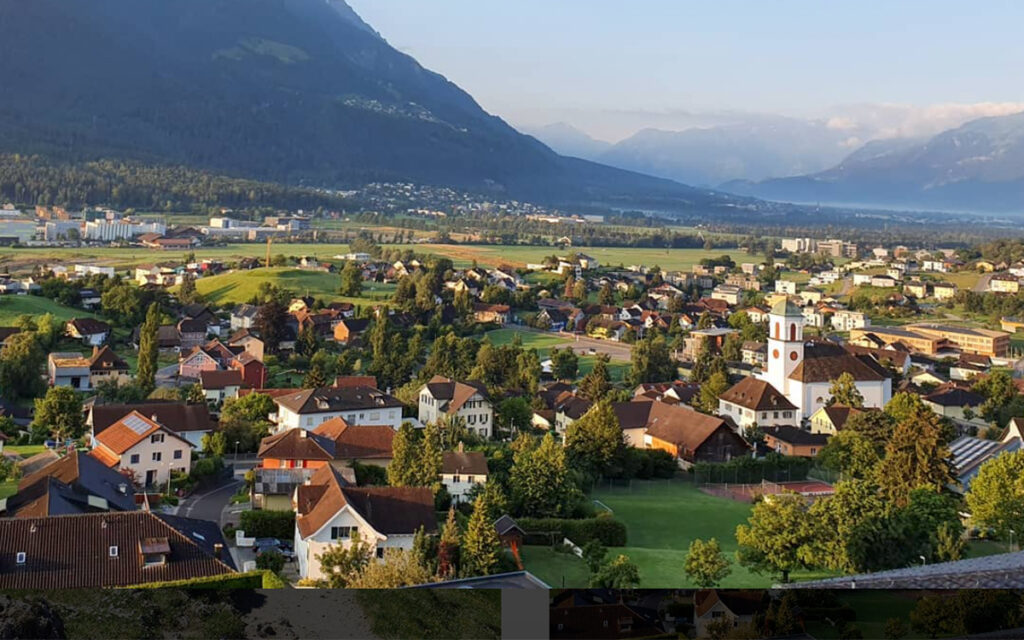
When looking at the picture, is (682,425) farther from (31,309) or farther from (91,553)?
(31,309)

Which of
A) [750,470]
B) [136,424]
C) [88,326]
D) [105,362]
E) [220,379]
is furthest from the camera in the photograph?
Answer: [88,326]

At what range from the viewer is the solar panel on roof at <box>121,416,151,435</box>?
532 inches

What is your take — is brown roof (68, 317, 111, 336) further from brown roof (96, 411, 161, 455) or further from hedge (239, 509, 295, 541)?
hedge (239, 509, 295, 541)

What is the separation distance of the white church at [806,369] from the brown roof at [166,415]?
38.8 feet

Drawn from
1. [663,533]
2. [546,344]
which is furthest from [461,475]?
[546,344]

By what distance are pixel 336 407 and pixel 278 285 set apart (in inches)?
824

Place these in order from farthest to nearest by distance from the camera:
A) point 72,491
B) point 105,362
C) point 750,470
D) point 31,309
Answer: point 31,309, point 105,362, point 750,470, point 72,491

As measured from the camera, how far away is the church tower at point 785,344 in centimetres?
2156

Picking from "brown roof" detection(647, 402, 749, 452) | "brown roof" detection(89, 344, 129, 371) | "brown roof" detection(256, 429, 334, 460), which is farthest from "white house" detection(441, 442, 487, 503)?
"brown roof" detection(89, 344, 129, 371)

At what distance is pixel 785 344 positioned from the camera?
71.0ft

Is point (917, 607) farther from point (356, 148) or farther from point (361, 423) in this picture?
point (356, 148)

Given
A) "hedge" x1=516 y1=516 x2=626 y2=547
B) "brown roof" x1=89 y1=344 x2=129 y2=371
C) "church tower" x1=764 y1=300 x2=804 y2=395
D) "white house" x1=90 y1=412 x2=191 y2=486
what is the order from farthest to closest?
"brown roof" x1=89 y1=344 x2=129 y2=371 < "church tower" x1=764 y1=300 x2=804 y2=395 < "white house" x1=90 y1=412 x2=191 y2=486 < "hedge" x1=516 y1=516 x2=626 y2=547

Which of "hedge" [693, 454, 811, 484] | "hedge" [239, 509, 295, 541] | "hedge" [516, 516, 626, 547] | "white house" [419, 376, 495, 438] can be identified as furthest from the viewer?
"white house" [419, 376, 495, 438]

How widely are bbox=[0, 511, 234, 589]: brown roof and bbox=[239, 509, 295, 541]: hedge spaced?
3448mm
